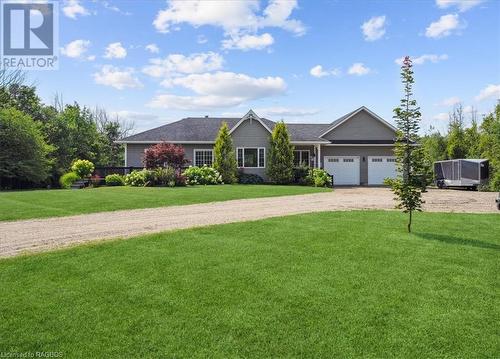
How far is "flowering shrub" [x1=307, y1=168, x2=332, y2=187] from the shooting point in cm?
2428

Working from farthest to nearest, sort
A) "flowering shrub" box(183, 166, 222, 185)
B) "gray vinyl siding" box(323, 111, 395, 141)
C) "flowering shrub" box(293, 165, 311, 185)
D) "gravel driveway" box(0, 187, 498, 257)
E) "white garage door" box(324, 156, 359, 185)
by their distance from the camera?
"gray vinyl siding" box(323, 111, 395, 141)
"white garage door" box(324, 156, 359, 185)
"flowering shrub" box(293, 165, 311, 185)
"flowering shrub" box(183, 166, 222, 185)
"gravel driveway" box(0, 187, 498, 257)

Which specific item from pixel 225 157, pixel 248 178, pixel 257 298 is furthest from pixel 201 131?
pixel 257 298

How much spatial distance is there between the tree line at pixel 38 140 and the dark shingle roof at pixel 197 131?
5.80 metres

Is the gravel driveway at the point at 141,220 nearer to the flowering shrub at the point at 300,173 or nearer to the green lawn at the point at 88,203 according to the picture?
the green lawn at the point at 88,203

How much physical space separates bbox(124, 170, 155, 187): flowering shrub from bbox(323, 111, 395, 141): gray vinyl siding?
44.5ft

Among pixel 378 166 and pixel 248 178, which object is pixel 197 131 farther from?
pixel 378 166

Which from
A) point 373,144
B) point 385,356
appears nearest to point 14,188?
point 373,144

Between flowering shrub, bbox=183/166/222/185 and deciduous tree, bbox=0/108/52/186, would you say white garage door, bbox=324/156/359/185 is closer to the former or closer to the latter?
flowering shrub, bbox=183/166/222/185

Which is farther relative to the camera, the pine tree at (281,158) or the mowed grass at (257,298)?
the pine tree at (281,158)

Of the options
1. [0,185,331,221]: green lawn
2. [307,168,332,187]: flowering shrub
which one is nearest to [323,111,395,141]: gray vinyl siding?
[307,168,332,187]: flowering shrub

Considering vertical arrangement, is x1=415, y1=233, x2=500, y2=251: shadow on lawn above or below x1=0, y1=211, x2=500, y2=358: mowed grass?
above

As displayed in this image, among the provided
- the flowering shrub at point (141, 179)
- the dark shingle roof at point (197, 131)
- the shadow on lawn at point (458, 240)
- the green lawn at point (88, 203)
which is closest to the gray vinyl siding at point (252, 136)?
the dark shingle roof at point (197, 131)

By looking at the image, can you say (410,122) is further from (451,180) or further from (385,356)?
(451,180)

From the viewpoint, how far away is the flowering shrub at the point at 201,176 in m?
23.6
